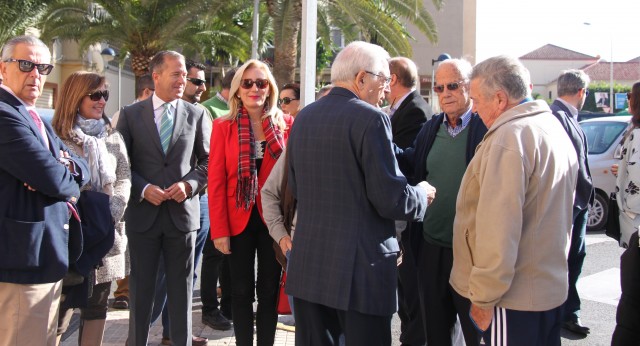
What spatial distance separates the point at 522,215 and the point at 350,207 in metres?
0.81

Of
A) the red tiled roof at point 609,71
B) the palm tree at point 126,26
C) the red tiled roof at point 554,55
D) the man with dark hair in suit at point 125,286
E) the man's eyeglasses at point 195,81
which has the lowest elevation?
the man with dark hair in suit at point 125,286

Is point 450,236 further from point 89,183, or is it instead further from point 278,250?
point 89,183

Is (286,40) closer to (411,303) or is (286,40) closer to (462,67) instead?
(411,303)

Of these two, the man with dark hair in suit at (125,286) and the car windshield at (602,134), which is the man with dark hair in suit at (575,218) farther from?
the car windshield at (602,134)

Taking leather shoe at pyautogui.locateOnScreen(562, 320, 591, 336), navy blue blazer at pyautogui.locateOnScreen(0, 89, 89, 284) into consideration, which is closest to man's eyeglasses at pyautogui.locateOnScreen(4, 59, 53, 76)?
navy blue blazer at pyautogui.locateOnScreen(0, 89, 89, 284)

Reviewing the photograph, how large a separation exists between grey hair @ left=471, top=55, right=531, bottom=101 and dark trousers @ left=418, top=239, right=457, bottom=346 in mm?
1205

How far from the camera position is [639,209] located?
4.68m

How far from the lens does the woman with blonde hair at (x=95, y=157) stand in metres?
4.01

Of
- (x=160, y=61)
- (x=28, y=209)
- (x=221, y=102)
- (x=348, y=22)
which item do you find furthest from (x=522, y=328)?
(x=348, y=22)

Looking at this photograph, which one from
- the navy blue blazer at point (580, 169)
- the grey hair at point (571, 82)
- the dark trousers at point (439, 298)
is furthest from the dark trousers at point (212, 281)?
the grey hair at point (571, 82)

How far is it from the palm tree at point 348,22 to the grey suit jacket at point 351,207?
12383mm

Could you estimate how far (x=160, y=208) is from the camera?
4504 mm

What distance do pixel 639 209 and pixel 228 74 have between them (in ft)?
12.0

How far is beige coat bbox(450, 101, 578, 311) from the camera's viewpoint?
9.33 feet
